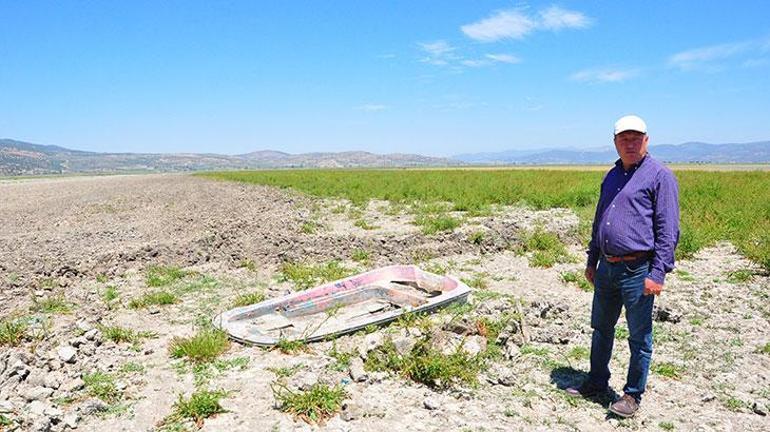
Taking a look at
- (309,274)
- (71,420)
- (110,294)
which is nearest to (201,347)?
(71,420)

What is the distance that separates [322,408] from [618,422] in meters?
2.59

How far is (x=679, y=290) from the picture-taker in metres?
8.22

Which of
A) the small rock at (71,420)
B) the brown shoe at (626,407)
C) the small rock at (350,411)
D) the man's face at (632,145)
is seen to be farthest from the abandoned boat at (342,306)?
the man's face at (632,145)

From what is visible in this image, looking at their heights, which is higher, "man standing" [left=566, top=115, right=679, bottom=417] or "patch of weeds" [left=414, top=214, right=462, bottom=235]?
"man standing" [left=566, top=115, right=679, bottom=417]

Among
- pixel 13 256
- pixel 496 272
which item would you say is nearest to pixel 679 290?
pixel 496 272

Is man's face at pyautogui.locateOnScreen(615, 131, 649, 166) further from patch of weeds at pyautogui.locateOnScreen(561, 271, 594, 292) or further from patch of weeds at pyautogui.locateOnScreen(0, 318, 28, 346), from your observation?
patch of weeds at pyautogui.locateOnScreen(0, 318, 28, 346)

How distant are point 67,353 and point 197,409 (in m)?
2.02

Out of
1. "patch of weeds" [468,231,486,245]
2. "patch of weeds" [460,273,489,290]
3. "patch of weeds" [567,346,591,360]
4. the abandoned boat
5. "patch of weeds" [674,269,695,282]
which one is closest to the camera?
"patch of weeds" [567,346,591,360]

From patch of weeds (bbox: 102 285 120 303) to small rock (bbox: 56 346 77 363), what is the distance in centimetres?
268

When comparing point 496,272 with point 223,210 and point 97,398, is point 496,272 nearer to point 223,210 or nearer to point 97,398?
point 97,398

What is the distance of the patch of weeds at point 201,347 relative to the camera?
564cm

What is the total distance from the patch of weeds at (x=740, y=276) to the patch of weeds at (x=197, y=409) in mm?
8621

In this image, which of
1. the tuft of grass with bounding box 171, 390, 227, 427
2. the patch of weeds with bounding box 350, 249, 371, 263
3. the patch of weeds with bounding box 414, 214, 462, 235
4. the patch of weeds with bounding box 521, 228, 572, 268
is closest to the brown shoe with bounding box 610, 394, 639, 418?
the tuft of grass with bounding box 171, 390, 227, 427

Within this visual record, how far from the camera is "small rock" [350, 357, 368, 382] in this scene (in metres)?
5.08
